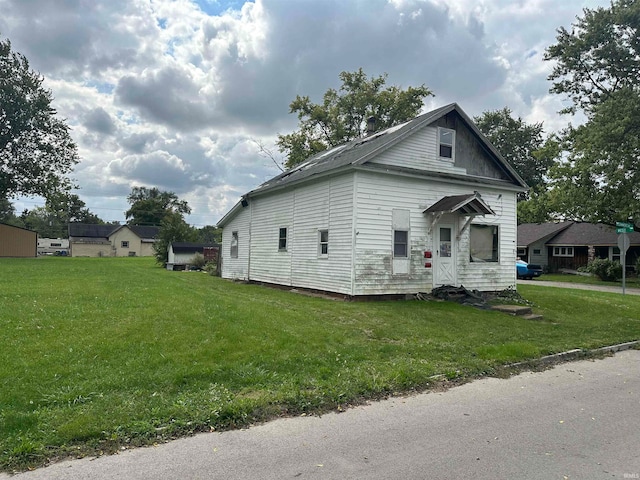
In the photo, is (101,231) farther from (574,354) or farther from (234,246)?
(574,354)

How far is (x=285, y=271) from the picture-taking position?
53.0 feet

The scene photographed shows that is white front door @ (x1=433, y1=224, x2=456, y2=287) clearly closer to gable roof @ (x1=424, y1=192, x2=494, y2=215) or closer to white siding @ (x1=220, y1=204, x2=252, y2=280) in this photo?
gable roof @ (x1=424, y1=192, x2=494, y2=215)

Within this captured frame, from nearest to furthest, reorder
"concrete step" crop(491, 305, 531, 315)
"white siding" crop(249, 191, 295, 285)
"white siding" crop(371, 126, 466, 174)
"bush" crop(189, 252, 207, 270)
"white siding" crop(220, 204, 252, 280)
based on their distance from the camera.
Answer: "concrete step" crop(491, 305, 531, 315) < "white siding" crop(371, 126, 466, 174) < "white siding" crop(249, 191, 295, 285) < "white siding" crop(220, 204, 252, 280) < "bush" crop(189, 252, 207, 270)

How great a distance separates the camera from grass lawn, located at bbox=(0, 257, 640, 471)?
4258 mm

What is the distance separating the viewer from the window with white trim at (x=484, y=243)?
14719mm

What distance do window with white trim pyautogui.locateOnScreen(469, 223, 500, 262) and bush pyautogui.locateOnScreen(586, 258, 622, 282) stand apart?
1818 centimetres

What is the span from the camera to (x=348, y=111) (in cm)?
3778

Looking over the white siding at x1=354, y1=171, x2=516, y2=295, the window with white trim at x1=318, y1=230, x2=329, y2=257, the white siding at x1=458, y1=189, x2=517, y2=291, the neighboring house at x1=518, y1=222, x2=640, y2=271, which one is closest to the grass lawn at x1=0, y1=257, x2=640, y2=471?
the white siding at x1=354, y1=171, x2=516, y2=295

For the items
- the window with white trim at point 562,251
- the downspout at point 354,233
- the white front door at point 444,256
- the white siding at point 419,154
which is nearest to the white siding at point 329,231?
the downspout at point 354,233

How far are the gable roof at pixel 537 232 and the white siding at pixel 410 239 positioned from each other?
25.6 metres

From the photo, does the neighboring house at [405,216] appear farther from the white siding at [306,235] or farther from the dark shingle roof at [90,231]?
the dark shingle roof at [90,231]

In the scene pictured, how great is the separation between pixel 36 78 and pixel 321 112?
2614 cm

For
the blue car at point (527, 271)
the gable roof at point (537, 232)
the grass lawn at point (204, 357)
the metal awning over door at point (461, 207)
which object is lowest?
the grass lawn at point (204, 357)

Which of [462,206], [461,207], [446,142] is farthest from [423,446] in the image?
[446,142]
